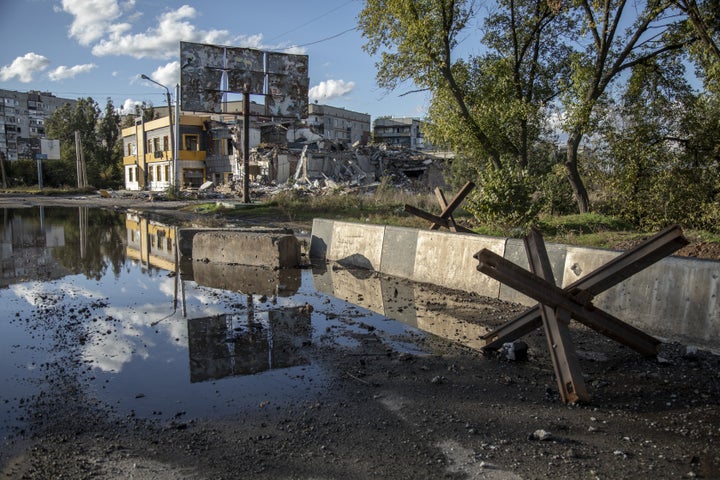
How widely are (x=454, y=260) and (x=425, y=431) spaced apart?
4.84 m

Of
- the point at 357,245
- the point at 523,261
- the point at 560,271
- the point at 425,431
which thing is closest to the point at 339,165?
the point at 357,245

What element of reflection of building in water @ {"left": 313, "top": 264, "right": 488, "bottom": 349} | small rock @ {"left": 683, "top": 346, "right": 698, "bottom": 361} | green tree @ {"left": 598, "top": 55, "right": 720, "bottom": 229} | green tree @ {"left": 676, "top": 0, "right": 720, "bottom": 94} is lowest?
reflection of building in water @ {"left": 313, "top": 264, "right": 488, "bottom": 349}

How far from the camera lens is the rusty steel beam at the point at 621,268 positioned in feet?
13.5

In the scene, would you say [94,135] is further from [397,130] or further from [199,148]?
[397,130]

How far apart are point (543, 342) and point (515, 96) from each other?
13493 millimetres

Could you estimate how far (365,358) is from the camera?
17.3 feet

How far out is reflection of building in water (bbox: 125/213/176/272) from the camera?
11867 millimetres

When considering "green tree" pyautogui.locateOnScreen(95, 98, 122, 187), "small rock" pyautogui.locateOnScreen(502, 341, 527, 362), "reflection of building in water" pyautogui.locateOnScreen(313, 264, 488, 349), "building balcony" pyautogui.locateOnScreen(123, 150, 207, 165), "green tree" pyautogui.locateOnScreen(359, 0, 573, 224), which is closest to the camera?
"small rock" pyautogui.locateOnScreen(502, 341, 527, 362)

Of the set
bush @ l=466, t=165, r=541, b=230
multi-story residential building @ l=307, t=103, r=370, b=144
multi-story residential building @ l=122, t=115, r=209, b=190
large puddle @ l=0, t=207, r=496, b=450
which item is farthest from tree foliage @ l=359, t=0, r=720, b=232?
multi-story residential building @ l=307, t=103, r=370, b=144

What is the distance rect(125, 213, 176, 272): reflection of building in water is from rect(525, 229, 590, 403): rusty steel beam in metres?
7.88

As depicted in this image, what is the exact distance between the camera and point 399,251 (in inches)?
373

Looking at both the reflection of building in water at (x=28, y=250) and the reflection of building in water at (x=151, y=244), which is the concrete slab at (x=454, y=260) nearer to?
the reflection of building in water at (x=151, y=244)

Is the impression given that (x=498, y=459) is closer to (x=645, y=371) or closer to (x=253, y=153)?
(x=645, y=371)

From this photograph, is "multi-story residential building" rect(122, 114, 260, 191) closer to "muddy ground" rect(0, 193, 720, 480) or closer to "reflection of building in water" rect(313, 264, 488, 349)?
"reflection of building in water" rect(313, 264, 488, 349)
